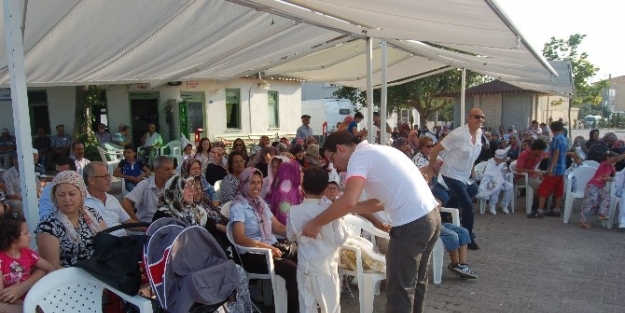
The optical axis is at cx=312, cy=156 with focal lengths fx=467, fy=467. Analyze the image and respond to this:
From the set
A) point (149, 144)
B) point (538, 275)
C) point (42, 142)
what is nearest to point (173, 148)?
point (149, 144)

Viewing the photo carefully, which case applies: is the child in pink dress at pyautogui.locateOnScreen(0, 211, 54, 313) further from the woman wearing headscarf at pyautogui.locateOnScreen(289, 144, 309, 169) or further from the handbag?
the woman wearing headscarf at pyautogui.locateOnScreen(289, 144, 309, 169)

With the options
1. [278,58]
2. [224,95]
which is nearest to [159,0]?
[278,58]

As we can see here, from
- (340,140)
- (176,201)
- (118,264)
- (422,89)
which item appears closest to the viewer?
(118,264)

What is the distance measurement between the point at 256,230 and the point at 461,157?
8.53ft

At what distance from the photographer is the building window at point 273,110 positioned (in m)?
18.1

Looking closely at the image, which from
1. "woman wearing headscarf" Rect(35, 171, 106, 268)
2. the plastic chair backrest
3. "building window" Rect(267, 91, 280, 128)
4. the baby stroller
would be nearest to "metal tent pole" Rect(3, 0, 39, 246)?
"woman wearing headscarf" Rect(35, 171, 106, 268)

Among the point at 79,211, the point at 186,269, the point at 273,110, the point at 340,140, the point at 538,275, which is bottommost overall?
the point at 538,275

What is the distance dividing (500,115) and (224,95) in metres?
14.8

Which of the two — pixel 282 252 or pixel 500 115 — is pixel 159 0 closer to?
pixel 282 252

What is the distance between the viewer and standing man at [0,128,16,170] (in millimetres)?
11508

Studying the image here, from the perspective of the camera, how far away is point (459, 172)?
528 centimetres

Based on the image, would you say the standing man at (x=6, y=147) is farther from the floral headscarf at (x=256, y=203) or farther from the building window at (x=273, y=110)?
the floral headscarf at (x=256, y=203)

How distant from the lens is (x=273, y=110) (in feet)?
59.9

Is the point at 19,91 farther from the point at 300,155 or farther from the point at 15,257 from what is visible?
the point at 300,155
